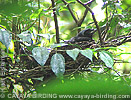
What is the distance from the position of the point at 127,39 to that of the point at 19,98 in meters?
0.54

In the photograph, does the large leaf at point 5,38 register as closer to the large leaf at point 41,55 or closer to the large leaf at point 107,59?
the large leaf at point 41,55

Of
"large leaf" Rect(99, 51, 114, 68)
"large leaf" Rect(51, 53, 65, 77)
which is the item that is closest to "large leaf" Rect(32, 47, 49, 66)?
"large leaf" Rect(51, 53, 65, 77)

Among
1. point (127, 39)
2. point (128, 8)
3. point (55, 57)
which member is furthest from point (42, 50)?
point (128, 8)

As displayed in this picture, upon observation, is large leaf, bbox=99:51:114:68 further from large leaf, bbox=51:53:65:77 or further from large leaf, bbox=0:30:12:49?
large leaf, bbox=0:30:12:49

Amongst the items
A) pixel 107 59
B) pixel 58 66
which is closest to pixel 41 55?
pixel 58 66

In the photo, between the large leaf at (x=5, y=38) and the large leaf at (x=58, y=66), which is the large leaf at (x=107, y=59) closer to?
the large leaf at (x=58, y=66)

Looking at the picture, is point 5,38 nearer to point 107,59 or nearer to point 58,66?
point 58,66

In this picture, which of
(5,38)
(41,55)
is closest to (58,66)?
(41,55)

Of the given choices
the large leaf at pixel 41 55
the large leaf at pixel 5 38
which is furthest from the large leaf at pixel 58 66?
the large leaf at pixel 5 38

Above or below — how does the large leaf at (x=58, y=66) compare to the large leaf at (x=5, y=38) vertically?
below

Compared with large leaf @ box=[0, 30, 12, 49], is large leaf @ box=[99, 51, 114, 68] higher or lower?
lower

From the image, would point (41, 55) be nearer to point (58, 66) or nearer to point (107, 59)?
point (58, 66)

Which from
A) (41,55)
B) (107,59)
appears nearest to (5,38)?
(41,55)

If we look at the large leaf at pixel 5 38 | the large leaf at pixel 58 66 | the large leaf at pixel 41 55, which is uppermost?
the large leaf at pixel 5 38
